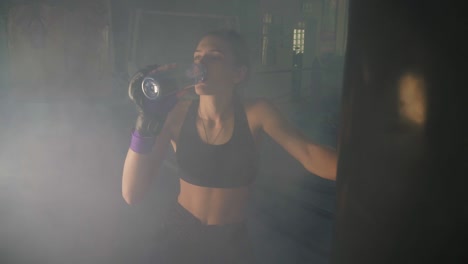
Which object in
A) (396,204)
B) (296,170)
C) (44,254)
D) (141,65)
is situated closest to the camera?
(396,204)

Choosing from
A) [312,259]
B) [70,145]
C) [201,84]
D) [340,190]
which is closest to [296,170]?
[312,259]

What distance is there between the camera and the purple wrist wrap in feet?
4.80

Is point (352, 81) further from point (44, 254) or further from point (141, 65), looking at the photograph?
point (141, 65)

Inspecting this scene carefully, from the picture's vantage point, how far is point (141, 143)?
4.83ft

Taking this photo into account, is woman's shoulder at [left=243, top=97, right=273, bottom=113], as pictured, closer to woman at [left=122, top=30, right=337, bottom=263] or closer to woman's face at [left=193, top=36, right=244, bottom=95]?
woman at [left=122, top=30, right=337, bottom=263]

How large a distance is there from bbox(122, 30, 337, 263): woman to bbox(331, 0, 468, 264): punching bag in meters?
0.94

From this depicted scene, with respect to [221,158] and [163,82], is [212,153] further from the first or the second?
[163,82]

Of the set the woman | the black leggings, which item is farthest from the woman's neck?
the black leggings

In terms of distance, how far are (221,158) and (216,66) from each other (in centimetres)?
38

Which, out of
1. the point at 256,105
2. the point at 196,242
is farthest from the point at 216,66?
the point at 196,242

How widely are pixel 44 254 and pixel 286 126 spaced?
199 centimetres

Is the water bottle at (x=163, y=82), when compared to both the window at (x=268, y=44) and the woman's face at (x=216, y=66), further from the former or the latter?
the window at (x=268, y=44)

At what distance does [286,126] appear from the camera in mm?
1464

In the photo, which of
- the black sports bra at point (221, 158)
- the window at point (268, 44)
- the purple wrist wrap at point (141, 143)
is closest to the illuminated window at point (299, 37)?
the window at point (268, 44)
